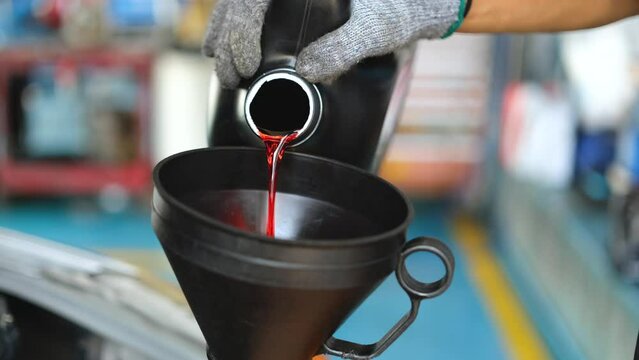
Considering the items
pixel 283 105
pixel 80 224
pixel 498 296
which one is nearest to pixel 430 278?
pixel 498 296

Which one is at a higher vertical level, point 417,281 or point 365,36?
point 365,36

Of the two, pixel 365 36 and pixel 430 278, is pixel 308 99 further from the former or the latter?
pixel 430 278

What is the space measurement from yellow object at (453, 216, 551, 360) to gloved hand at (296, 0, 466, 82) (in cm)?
251

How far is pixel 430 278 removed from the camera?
13.4ft

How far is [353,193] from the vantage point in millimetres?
1134

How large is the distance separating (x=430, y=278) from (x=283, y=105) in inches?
116

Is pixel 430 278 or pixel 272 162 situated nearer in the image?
pixel 272 162

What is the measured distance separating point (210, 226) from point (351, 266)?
0.15 metres

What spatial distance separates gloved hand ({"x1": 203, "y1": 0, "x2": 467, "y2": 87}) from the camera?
116 centimetres

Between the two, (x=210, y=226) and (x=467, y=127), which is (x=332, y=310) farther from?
(x=467, y=127)

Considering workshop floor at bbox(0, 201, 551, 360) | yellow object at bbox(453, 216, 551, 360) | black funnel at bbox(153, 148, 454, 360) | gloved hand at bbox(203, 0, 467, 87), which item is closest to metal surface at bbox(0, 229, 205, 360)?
black funnel at bbox(153, 148, 454, 360)

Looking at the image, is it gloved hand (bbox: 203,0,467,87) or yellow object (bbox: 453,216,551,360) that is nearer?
gloved hand (bbox: 203,0,467,87)

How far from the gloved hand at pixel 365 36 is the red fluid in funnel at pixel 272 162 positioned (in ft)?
0.30

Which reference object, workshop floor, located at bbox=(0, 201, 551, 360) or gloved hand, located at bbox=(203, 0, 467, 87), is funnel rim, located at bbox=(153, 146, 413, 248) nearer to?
gloved hand, located at bbox=(203, 0, 467, 87)
